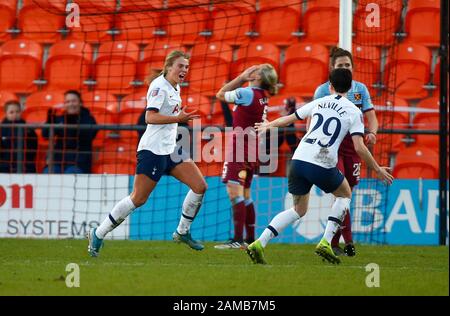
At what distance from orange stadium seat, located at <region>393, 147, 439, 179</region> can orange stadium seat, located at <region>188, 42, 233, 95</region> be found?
3.16m

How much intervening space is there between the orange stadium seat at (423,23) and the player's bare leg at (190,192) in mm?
7431

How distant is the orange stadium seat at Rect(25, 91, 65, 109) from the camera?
52.0 feet

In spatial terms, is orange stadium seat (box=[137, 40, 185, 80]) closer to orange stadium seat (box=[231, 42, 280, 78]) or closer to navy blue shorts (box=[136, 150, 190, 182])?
orange stadium seat (box=[231, 42, 280, 78])

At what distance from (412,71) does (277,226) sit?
25.5ft

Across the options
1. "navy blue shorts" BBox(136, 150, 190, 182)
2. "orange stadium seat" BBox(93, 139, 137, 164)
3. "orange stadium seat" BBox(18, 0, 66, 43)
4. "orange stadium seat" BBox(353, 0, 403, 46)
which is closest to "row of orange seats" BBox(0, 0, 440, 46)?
"orange stadium seat" BBox(18, 0, 66, 43)

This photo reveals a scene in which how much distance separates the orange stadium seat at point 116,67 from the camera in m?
16.5

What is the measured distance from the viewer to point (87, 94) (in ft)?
53.2

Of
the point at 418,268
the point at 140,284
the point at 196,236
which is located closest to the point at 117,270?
the point at 140,284

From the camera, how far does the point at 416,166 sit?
47.5 ft

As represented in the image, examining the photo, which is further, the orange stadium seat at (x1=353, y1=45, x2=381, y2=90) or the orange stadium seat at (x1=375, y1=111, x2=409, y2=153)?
the orange stadium seat at (x1=353, y1=45, x2=381, y2=90)
